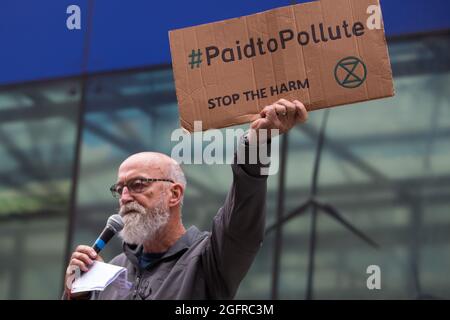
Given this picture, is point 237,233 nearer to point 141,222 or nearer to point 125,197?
point 141,222

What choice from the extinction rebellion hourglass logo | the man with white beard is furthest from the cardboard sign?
the man with white beard

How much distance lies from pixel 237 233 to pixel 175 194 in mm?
525

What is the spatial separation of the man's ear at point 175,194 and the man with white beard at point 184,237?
0.04ft

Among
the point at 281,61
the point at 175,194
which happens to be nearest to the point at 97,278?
the point at 175,194

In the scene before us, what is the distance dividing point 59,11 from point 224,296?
13.8 feet

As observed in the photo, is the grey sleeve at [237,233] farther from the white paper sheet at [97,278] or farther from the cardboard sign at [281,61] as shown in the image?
the white paper sheet at [97,278]

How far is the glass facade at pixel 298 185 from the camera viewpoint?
566 centimetres

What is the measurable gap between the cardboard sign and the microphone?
0.52m

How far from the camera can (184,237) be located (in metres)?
3.06

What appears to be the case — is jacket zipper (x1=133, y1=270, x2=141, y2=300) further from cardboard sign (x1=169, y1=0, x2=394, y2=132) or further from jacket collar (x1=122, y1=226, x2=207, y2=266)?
cardboard sign (x1=169, y1=0, x2=394, y2=132)

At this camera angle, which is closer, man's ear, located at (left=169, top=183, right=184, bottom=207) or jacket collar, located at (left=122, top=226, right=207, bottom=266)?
jacket collar, located at (left=122, top=226, right=207, bottom=266)

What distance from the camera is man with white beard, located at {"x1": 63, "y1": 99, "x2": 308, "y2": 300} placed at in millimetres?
2736

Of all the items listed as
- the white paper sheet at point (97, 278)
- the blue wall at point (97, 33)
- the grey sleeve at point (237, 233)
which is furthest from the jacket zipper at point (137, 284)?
the blue wall at point (97, 33)
